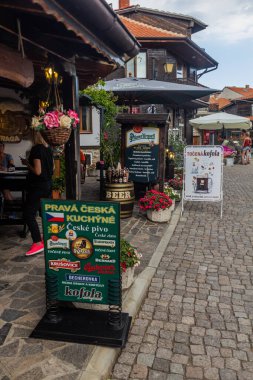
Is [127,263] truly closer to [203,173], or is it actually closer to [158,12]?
[203,173]

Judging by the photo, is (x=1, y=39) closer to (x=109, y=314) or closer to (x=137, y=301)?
(x=109, y=314)

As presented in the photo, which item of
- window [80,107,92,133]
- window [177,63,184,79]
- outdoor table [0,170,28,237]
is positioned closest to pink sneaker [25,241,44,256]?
outdoor table [0,170,28,237]

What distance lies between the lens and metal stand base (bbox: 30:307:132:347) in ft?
9.66

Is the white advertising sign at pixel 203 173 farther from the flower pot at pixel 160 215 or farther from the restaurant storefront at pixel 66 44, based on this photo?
the restaurant storefront at pixel 66 44

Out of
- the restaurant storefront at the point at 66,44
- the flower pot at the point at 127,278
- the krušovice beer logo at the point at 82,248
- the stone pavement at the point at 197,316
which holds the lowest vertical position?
the stone pavement at the point at 197,316

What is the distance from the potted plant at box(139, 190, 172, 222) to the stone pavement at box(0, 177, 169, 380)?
4.06ft

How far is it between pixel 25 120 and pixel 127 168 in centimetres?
295

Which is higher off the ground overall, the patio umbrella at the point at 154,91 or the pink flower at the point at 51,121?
the patio umbrella at the point at 154,91

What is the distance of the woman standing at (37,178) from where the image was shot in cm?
471

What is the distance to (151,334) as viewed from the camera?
326 cm

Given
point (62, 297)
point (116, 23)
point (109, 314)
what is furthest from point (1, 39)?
point (109, 314)

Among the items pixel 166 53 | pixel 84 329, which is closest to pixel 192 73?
pixel 166 53

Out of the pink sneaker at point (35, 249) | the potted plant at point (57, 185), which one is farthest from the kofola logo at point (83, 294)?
the potted plant at point (57, 185)

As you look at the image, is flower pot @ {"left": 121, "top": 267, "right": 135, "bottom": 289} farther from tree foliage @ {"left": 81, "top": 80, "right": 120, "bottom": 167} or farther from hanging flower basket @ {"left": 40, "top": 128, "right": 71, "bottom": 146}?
tree foliage @ {"left": 81, "top": 80, "right": 120, "bottom": 167}
